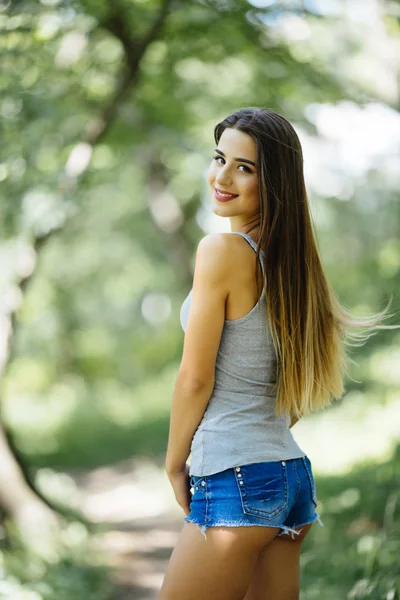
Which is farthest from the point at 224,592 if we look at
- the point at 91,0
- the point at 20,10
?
the point at 91,0

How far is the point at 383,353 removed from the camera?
10.2 metres

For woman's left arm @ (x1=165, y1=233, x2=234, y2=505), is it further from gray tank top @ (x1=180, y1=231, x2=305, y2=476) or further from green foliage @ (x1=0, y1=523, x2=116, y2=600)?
green foliage @ (x1=0, y1=523, x2=116, y2=600)

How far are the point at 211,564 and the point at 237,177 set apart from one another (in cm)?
114

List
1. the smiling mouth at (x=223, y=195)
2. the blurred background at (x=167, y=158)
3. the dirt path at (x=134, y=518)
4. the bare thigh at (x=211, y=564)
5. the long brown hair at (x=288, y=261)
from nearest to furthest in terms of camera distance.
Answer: the bare thigh at (x=211, y=564) < the long brown hair at (x=288, y=261) < the smiling mouth at (x=223, y=195) < the blurred background at (x=167, y=158) < the dirt path at (x=134, y=518)

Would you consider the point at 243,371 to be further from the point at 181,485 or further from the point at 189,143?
the point at 189,143

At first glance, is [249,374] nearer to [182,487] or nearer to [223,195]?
[182,487]

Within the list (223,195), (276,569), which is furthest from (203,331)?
(276,569)

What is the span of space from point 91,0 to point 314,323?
403 centimetres

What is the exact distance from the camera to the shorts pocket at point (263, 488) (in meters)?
1.99

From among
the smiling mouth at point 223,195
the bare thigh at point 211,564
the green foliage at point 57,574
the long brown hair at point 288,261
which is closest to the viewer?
the bare thigh at point 211,564

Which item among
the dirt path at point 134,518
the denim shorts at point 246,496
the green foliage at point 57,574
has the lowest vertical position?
the dirt path at point 134,518

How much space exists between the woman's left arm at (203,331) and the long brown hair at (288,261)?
14cm

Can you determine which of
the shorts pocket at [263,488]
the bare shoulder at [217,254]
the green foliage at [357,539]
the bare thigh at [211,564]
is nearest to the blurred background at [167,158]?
the green foliage at [357,539]

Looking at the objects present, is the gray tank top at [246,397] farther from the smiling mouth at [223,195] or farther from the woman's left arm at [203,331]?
the smiling mouth at [223,195]
